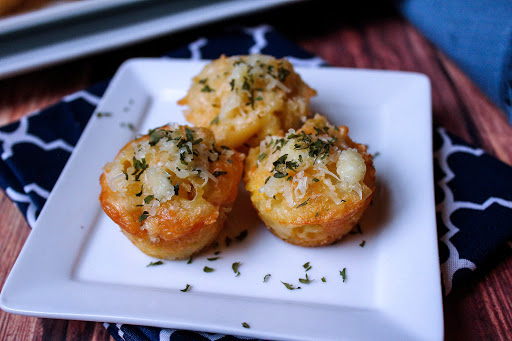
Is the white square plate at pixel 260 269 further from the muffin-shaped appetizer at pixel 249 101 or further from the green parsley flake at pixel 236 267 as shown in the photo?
the muffin-shaped appetizer at pixel 249 101

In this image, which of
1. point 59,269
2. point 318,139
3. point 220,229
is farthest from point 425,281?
point 59,269

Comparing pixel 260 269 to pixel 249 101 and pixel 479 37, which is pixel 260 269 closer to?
pixel 249 101

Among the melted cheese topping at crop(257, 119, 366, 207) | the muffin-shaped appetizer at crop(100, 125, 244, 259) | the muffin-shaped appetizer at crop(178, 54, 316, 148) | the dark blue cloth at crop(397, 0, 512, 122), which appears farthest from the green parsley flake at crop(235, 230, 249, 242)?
the dark blue cloth at crop(397, 0, 512, 122)

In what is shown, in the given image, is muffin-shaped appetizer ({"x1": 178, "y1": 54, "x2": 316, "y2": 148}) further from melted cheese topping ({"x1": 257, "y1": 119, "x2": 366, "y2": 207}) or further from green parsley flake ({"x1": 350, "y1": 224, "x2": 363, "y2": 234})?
green parsley flake ({"x1": 350, "y1": 224, "x2": 363, "y2": 234})

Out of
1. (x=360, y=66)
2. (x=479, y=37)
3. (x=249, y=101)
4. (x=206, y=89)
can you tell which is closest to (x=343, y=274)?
(x=249, y=101)

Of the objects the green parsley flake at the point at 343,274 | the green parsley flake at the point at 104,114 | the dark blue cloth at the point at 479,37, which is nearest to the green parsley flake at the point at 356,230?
the green parsley flake at the point at 343,274
